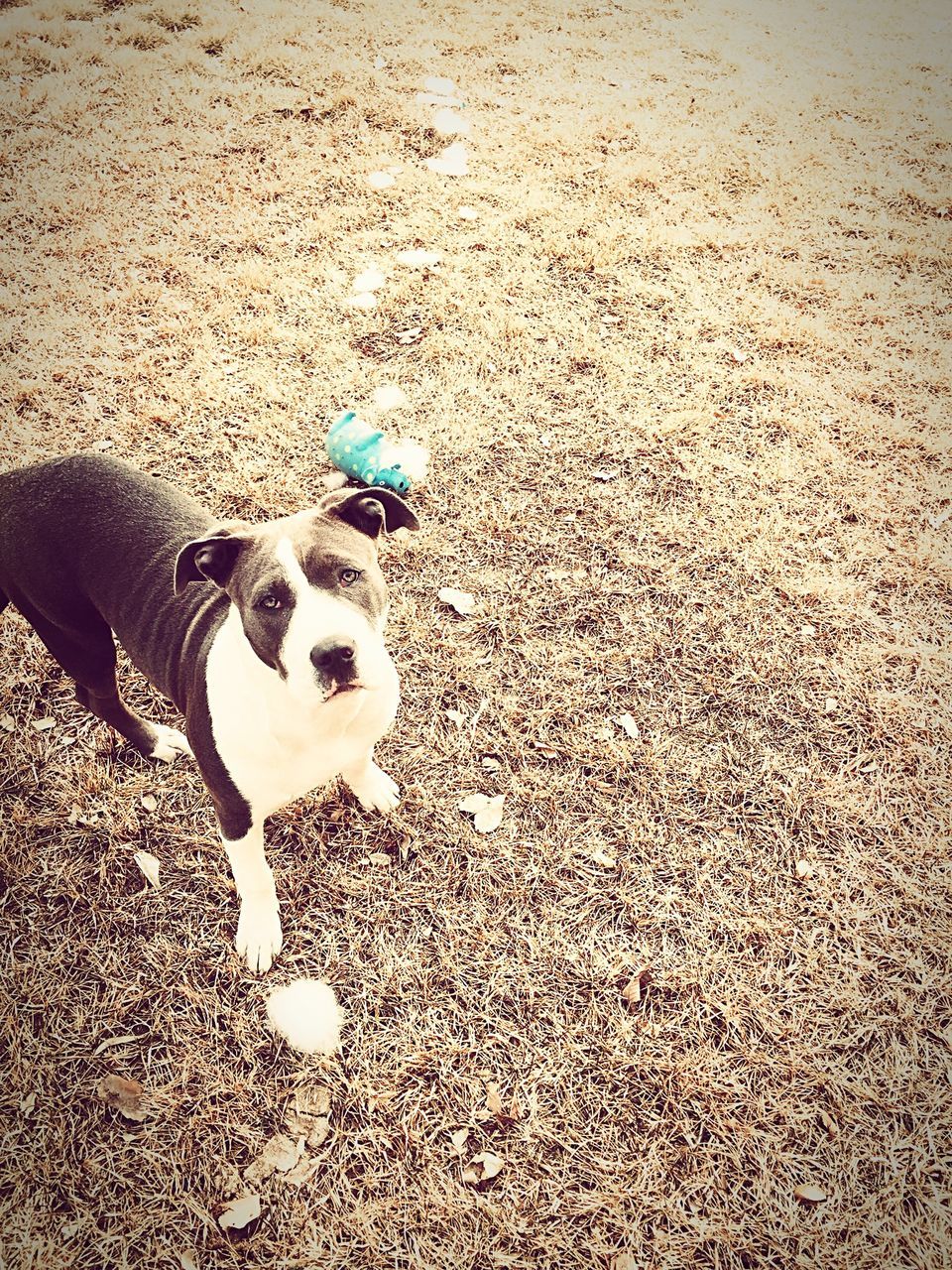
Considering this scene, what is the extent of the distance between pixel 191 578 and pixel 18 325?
3.55 metres

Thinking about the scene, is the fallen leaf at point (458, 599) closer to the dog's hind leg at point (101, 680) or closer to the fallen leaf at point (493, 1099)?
the dog's hind leg at point (101, 680)

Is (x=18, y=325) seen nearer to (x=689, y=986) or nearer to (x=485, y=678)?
(x=485, y=678)

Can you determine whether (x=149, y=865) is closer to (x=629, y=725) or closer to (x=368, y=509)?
(x=368, y=509)

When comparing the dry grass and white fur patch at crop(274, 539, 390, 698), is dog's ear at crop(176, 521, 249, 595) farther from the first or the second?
the dry grass

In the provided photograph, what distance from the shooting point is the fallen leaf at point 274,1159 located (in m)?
2.12

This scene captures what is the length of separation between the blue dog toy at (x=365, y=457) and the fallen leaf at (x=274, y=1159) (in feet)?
8.54

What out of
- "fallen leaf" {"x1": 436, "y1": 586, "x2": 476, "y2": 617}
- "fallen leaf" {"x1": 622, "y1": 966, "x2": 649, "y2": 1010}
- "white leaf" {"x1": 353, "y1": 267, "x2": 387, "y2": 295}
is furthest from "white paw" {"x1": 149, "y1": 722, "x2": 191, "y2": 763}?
"white leaf" {"x1": 353, "y1": 267, "x2": 387, "y2": 295}

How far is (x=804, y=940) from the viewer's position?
260 cm

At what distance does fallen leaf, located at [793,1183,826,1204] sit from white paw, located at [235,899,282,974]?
1831 mm

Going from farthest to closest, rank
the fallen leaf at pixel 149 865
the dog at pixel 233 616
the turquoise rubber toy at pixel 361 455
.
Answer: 1. the turquoise rubber toy at pixel 361 455
2. the fallen leaf at pixel 149 865
3. the dog at pixel 233 616

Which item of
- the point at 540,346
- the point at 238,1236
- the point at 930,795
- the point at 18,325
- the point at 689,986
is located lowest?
the point at 238,1236

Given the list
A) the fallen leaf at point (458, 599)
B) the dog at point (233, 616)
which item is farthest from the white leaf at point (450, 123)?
the dog at point (233, 616)

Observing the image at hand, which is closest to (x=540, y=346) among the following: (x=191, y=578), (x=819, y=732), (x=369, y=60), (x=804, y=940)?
(x=819, y=732)

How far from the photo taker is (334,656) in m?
1.67
